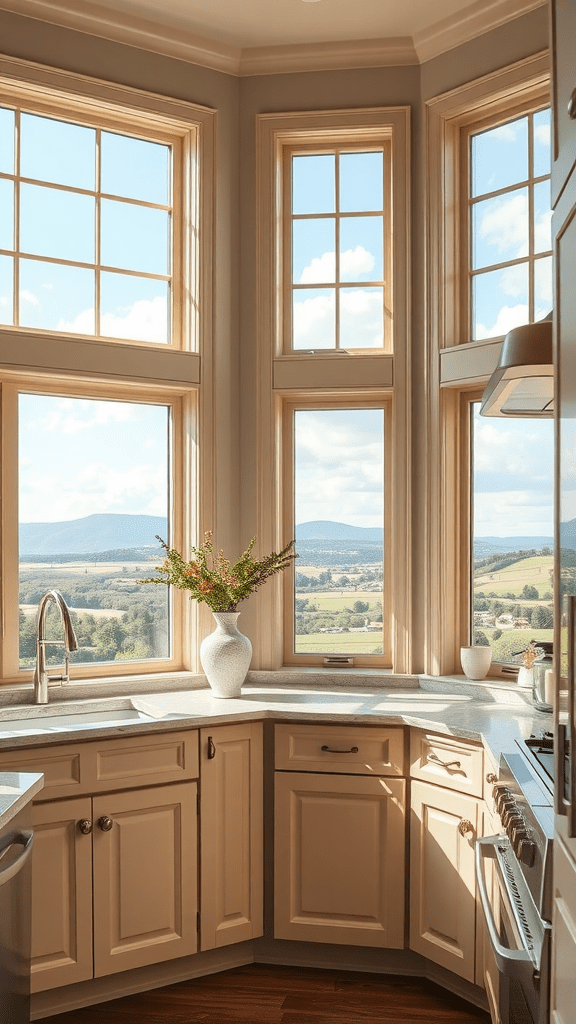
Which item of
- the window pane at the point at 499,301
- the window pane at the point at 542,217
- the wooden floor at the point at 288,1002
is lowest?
the wooden floor at the point at 288,1002

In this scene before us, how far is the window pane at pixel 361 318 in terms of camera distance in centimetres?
373

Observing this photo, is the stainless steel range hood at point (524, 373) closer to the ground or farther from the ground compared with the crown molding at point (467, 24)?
closer to the ground

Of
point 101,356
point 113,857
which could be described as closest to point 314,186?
point 101,356

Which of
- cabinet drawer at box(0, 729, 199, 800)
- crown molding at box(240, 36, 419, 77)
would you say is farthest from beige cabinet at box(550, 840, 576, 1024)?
crown molding at box(240, 36, 419, 77)

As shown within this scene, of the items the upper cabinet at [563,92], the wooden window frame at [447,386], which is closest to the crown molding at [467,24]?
the wooden window frame at [447,386]

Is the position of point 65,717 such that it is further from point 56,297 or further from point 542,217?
point 542,217

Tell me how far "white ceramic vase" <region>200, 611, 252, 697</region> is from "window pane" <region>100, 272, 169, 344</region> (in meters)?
1.15

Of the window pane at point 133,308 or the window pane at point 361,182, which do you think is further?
the window pane at point 361,182

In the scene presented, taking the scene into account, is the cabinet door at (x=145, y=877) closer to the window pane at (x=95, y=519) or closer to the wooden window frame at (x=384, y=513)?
the window pane at (x=95, y=519)

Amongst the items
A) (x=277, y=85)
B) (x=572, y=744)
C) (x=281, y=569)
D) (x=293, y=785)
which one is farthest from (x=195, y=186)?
(x=572, y=744)

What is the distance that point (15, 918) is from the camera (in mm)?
1872

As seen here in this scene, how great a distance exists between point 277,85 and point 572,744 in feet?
10.7

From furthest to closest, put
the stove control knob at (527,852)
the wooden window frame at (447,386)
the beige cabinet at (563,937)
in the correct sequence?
1. the wooden window frame at (447,386)
2. the stove control knob at (527,852)
3. the beige cabinet at (563,937)

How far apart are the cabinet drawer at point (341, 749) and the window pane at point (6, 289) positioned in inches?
68.9
